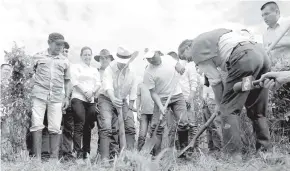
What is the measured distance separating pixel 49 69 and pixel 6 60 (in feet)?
2.17

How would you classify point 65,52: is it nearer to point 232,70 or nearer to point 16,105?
point 16,105

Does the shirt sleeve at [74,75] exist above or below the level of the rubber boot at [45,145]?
above

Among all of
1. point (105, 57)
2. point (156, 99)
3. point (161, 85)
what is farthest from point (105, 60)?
point (156, 99)

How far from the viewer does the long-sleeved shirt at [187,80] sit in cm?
625

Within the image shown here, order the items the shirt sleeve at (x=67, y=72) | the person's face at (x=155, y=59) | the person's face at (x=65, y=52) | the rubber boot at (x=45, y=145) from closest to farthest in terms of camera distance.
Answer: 1. the rubber boot at (x=45, y=145)
2. the shirt sleeve at (x=67, y=72)
3. the person's face at (x=155, y=59)
4. the person's face at (x=65, y=52)

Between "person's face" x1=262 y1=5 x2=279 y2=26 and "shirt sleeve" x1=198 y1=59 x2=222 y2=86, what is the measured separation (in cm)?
187

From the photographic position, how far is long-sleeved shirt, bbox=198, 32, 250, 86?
3762 mm

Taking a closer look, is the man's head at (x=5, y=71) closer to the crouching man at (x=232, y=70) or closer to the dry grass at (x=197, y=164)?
the dry grass at (x=197, y=164)

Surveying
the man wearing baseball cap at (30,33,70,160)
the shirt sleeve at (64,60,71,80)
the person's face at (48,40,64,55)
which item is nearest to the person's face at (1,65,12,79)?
the man wearing baseball cap at (30,33,70,160)

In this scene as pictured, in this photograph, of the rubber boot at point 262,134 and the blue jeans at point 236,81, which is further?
the rubber boot at point 262,134

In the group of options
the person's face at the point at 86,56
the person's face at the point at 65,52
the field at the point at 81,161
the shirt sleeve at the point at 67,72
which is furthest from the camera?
the person's face at the point at 65,52

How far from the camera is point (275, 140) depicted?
4719 mm

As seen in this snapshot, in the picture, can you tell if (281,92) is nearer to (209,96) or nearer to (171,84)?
(209,96)

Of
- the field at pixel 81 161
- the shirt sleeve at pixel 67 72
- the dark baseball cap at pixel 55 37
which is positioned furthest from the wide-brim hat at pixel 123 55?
the field at pixel 81 161
